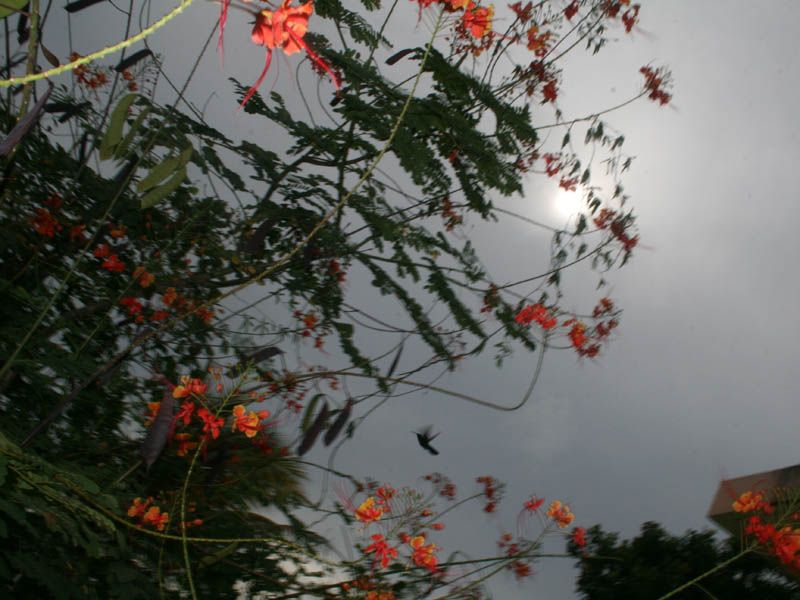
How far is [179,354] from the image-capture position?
3.50 metres

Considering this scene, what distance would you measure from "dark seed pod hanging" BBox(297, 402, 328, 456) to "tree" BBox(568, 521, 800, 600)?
1.34m

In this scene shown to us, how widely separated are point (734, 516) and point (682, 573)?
0.56m

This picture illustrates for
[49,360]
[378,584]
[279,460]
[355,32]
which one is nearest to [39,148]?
[49,360]

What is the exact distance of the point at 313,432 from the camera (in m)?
2.04

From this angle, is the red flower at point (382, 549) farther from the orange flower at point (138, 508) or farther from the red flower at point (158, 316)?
the red flower at point (158, 316)

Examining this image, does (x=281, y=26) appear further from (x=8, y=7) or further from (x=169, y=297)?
(x=169, y=297)

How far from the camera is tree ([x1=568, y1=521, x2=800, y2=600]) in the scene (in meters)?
2.28

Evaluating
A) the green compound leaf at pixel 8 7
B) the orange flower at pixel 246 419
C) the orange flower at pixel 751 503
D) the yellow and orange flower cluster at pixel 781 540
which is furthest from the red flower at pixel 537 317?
the green compound leaf at pixel 8 7

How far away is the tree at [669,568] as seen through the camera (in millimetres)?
2279

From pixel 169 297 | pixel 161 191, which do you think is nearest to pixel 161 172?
pixel 161 191

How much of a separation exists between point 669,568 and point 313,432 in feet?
5.01

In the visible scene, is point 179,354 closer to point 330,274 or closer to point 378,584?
point 330,274

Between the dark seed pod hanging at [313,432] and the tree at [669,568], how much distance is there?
134 cm

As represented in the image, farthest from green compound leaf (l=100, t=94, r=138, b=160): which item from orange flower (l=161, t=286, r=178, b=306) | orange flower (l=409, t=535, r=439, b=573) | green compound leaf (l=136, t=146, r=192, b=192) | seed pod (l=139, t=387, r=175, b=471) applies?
orange flower (l=161, t=286, r=178, b=306)
